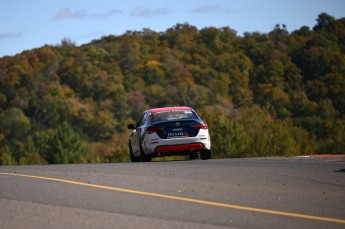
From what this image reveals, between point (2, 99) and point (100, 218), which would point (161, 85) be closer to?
point (2, 99)

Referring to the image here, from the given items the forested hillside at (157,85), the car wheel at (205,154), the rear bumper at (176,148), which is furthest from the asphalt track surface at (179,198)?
the forested hillside at (157,85)

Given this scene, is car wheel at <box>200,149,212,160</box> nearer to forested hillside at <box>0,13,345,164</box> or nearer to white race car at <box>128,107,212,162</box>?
white race car at <box>128,107,212,162</box>

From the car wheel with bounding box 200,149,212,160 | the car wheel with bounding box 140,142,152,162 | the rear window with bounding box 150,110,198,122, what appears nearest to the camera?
the car wheel with bounding box 140,142,152,162

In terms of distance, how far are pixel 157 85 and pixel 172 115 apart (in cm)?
14926

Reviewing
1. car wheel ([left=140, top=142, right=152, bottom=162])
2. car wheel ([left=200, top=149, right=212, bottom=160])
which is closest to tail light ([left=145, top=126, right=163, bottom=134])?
car wheel ([left=140, top=142, right=152, bottom=162])

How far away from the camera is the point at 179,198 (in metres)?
13.8

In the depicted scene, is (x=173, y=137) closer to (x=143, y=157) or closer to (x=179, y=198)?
(x=143, y=157)

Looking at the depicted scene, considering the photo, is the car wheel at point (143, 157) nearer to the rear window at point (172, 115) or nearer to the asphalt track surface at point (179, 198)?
the rear window at point (172, 115)

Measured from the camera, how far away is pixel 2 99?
167625 millimetres

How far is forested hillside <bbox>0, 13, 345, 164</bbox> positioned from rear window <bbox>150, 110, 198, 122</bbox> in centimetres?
9301

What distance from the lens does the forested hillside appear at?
141 meters

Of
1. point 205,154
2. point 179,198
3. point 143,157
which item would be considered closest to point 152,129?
point 143,157

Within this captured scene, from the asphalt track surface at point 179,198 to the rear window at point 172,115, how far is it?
6249 mm

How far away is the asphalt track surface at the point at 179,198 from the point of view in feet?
37.5
